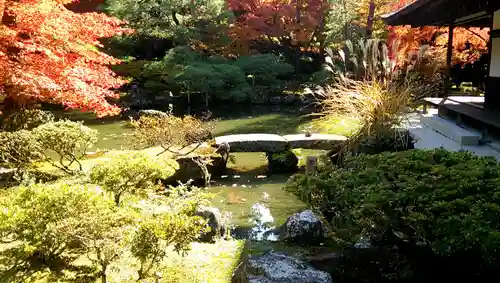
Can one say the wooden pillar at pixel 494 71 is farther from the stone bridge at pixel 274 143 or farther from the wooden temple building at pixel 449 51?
the stone bridge at pixel 274 143

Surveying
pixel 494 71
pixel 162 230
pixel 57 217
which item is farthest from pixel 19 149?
pixel 494 71

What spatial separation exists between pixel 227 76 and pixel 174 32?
2.84 m

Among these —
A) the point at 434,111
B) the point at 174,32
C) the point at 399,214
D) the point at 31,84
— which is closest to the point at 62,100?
the point at 31,84

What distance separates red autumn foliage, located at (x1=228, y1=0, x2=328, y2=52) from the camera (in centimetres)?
1867

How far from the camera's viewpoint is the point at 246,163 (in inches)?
368

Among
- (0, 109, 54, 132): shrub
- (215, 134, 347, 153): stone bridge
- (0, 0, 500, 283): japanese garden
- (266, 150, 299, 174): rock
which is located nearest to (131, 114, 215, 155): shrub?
(0, 0, 500, 283): japanese garden

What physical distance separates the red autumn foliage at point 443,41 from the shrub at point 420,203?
9864 mm

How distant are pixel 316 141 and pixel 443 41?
24.9ft

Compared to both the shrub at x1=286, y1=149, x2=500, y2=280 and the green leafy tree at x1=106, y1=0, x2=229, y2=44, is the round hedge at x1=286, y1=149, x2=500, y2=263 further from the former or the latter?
the green leafy tree at x1=106, y1=0, x2=229, y2=44

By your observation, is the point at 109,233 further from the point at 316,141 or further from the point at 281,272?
the point at 316,141

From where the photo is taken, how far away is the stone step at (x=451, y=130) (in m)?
6.09

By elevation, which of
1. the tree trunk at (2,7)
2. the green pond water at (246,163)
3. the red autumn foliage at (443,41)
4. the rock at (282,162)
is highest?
the tree trunk at (2,7)

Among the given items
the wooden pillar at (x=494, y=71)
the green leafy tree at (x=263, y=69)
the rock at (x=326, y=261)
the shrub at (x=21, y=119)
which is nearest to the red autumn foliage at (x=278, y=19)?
the green leafy tree at (x=263, y=69)

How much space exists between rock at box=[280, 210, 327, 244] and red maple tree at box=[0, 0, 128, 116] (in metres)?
3.42
